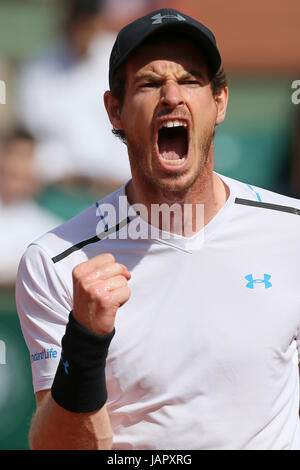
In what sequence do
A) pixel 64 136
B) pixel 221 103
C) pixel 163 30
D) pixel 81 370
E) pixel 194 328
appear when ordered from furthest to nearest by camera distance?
pixel 64 136
pixel 221 103
pixel 163 30
pixel 194 328
pixel 81 370

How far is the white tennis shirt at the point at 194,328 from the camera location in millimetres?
2447

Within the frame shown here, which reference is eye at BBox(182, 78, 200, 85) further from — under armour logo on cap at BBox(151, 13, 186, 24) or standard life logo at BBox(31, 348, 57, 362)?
standard life logo at BBox(31, 348, 57, 362)

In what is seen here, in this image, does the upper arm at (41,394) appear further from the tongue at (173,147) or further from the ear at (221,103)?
the ear at (221,103)

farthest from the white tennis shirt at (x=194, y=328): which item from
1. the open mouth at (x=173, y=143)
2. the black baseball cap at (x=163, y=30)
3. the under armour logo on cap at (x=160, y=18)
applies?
the under armour logo on cap at (x=160, y=18)

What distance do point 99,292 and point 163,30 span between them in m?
0.97

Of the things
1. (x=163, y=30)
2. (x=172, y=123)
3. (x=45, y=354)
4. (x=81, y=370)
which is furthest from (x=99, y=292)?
(x=163, y=30)

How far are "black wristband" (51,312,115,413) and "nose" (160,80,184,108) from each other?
0.79m

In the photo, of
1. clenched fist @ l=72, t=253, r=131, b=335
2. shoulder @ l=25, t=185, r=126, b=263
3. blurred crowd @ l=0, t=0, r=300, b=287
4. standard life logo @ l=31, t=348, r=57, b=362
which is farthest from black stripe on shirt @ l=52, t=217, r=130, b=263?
blurred crowd @ l=0, t=0, r=300, b=287

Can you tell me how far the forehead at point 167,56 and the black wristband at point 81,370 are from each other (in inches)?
36.0

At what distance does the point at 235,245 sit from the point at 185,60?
2.14ft

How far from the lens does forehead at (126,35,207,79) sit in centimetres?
260

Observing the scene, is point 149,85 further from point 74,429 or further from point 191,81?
point 74,429

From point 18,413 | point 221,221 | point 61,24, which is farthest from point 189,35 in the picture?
point 61,24

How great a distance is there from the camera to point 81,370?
2260 millimetres
